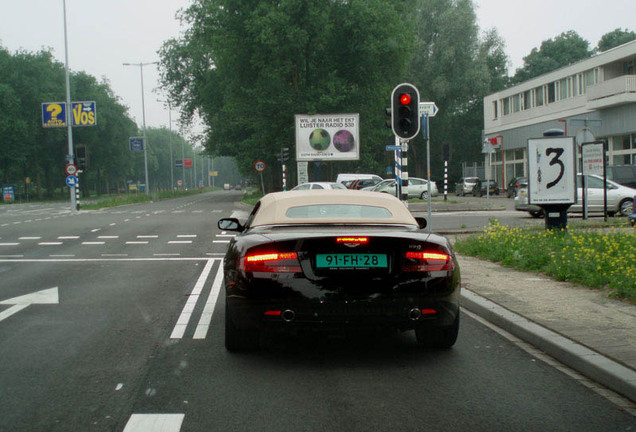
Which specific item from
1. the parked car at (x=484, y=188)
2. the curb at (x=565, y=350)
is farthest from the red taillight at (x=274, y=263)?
the parked car at (x=484, y=188)

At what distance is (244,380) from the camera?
4.76 metres

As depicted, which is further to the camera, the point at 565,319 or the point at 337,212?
the point at 565,319

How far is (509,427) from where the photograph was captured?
12.5 feet

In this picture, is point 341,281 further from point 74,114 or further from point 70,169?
point 74,114

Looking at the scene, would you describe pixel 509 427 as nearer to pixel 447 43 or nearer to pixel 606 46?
pixel 447 43

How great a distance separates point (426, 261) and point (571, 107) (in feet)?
155

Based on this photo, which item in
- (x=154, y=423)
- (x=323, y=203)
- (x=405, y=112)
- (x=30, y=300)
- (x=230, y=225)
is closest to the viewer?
(x=154, y=423)

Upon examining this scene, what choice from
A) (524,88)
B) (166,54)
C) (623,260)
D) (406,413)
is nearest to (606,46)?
(524,88)

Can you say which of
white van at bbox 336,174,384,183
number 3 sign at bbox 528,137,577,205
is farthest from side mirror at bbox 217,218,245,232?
white van at bbox 336,174,384,183

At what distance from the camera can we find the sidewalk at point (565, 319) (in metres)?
4.77

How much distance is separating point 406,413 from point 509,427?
0.58m

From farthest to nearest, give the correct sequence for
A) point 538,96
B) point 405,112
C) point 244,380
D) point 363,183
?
point 538,96 → point 363,183 → point 405,112 → point 244,380

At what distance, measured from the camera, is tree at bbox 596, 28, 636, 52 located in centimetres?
7938

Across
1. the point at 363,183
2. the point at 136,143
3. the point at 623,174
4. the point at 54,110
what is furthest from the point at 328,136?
the point at 136,143
